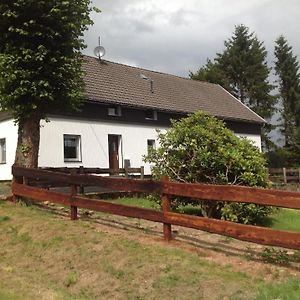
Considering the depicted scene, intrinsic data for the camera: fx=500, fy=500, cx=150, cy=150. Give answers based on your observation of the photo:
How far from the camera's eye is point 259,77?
58000 millimetres

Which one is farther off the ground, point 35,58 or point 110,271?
point 35,58

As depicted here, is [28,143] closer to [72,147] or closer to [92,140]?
[72,147]

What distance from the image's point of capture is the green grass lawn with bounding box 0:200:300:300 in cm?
647

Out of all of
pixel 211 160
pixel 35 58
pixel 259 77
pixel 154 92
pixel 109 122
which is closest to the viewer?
pixel 211 160

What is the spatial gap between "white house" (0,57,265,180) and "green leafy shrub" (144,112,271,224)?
11755 mm

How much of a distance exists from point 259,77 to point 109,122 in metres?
34.7

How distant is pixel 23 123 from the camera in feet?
46.4

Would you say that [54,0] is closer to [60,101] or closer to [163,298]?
[60,101]

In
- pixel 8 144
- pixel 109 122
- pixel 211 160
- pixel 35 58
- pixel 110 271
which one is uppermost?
pixel 35 58

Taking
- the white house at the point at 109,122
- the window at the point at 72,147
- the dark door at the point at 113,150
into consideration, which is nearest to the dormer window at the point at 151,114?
the white house at the point at 109,122

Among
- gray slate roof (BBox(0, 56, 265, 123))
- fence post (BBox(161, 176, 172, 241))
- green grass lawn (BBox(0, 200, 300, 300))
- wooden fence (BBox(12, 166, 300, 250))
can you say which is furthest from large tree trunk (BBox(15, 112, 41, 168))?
gray slate roof (BBox(0, 56, 265, 123))

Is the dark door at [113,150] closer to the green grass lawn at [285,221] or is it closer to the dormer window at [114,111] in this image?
the dormer window at [114,111]

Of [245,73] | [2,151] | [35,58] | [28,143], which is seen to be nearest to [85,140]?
[2,151]

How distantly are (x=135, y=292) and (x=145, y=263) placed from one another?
819 mm
